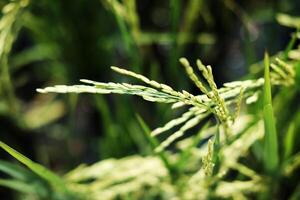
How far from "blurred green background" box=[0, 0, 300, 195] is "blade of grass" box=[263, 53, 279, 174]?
0.66 ft

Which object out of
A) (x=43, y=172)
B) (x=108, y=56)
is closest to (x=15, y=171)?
(x=43, y=172)

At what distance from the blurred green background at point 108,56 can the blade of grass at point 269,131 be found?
0.20m

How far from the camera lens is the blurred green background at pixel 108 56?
2.79 feet

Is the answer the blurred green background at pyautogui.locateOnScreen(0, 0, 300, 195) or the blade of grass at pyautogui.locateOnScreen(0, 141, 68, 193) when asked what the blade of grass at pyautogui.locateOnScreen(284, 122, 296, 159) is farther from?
the blade of grass at pyautogui.locateOnScreen(0, 141, 68, 193)

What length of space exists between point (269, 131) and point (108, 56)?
0.47 m

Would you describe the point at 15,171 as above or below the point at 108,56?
below

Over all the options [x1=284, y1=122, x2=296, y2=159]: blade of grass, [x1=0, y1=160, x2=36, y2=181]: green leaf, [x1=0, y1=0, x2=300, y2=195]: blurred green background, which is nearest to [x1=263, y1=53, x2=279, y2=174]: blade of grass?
[x1=284, y1=122, x2=296, y2=159]: blade of grass

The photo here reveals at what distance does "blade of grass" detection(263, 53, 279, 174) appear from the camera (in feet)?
1.68

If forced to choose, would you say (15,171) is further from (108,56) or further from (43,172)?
(108,56)

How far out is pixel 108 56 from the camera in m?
0.97

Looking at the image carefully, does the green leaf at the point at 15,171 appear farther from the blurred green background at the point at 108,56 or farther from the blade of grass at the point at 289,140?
the blade of grass at the point at 289,140

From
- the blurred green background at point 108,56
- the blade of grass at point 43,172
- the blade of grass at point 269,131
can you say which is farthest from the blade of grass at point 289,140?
the blade of grass at point 43,172

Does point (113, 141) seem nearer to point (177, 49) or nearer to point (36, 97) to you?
point (177, 49)

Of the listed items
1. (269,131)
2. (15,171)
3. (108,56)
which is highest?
(108,56)
